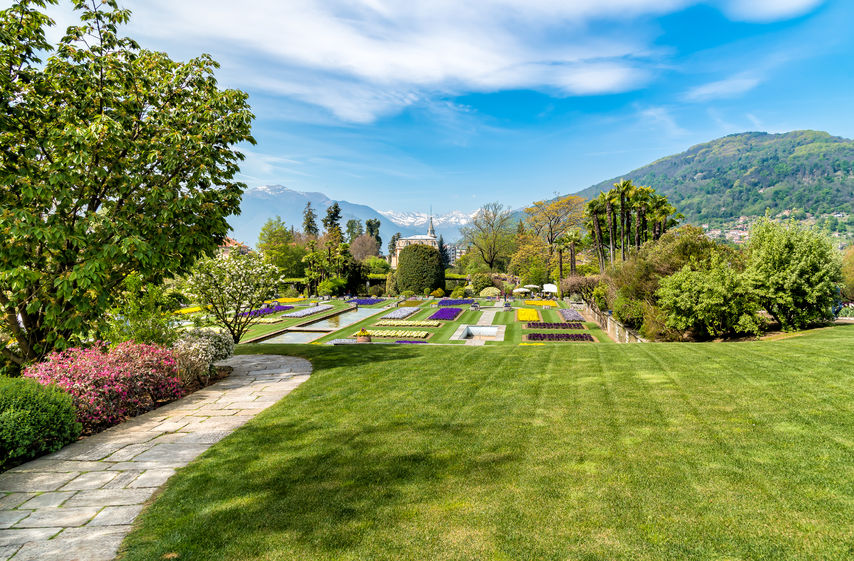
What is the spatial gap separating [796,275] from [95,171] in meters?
24.2

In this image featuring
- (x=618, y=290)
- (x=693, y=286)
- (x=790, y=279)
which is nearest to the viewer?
(x=790, y=279)

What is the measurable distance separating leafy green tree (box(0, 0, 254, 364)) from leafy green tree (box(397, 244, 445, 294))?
40.8 metres

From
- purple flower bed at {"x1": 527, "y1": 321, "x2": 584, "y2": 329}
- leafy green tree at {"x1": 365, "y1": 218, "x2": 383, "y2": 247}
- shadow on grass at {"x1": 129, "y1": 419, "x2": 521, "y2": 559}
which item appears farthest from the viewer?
leafy green tree at {"x1": 365, "y1": 218, "x2": 383, "y2": 247}

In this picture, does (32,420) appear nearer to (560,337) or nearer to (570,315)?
(560,337)

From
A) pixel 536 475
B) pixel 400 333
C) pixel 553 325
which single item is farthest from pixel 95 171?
pixel 553 325

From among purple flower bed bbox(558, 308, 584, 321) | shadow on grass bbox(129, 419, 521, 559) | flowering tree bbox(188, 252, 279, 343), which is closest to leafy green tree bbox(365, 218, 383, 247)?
purple flower bed bbox(558, 308, 584, 321)

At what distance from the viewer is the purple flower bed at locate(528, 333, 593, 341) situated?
24.8 metres

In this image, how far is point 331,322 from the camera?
104 feet

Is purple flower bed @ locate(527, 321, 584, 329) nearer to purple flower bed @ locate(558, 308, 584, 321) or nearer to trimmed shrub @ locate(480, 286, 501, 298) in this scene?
purple flower bed @ locate(558, 308, 584, 321)

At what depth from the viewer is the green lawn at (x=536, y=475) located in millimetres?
3754

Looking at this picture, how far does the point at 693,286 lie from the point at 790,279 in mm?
3411

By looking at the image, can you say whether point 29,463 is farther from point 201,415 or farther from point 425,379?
point 425,379

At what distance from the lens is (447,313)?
35750 millimetres

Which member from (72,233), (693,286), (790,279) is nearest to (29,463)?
(72,233)
